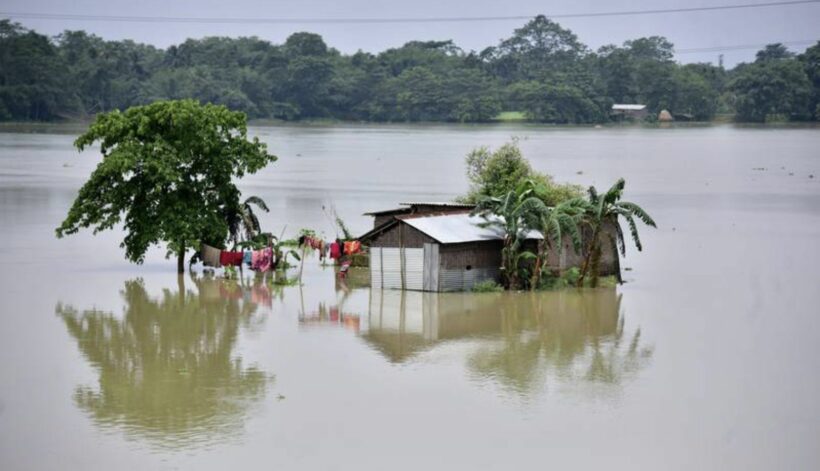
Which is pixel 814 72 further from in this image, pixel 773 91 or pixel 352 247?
pixel 352 247

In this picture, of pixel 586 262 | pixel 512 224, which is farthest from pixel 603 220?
pixel 512 224

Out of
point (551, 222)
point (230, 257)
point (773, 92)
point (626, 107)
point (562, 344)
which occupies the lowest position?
point (562, 344)

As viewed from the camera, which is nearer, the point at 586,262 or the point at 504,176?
the point at 586,262

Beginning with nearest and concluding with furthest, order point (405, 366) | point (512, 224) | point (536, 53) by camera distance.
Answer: point (405, 366), point (512, 224), point (536, 53)

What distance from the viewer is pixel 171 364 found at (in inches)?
821

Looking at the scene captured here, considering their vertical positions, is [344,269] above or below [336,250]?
below

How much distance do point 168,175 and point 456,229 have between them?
6079mm

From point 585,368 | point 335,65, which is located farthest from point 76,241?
point 335,65

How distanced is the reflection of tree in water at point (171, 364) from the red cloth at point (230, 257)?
0.63 metres

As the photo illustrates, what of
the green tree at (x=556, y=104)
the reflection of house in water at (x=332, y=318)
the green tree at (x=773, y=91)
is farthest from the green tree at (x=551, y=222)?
the green tree at (x=556, y=104)

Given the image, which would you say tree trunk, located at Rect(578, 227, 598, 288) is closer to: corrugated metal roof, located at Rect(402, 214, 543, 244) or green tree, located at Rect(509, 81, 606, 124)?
corrugated metal roof, located at Rect(402, 214, 543, 244)

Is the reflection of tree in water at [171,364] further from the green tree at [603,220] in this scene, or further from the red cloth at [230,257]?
the green tree at [603,220]

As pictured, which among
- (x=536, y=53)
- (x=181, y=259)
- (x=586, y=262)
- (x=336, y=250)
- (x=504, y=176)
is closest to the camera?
(x=586, y=262)

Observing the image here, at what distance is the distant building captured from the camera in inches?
5330
